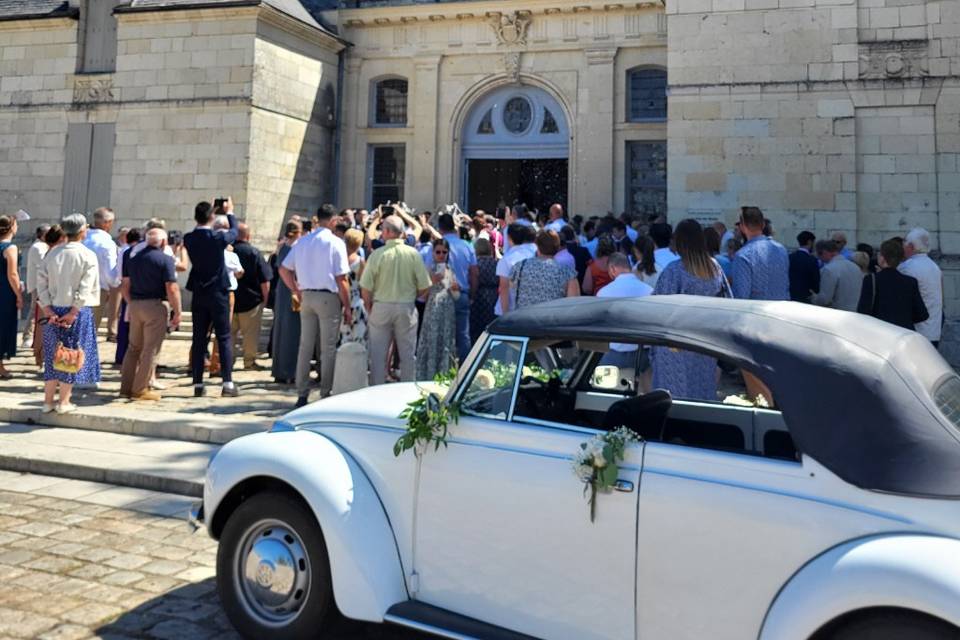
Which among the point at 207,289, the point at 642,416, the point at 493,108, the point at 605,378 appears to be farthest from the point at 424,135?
the point at 642,416

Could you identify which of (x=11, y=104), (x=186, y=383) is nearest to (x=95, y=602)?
(x=186, y=383)

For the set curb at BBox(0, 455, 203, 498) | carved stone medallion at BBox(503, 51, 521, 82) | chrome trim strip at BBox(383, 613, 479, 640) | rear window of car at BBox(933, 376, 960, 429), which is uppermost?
carved stone medallion at BBox(503, 51, 521, 82)

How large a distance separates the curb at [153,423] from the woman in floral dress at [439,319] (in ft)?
6.11

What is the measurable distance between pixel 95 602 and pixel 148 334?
493cm

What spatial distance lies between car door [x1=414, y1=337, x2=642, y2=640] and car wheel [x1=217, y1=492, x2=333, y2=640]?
0.49 meters

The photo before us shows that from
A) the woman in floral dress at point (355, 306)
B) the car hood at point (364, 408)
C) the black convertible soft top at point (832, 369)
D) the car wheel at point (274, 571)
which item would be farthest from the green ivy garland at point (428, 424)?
the woman in floral dress at point (355, 306)

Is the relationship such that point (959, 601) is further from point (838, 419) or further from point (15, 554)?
point (15, 554)

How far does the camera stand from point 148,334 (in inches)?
335

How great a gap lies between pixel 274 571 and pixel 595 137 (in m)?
15.2

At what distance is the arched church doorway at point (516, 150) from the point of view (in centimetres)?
1845

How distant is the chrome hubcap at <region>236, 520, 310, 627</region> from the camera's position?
3543 millimetres

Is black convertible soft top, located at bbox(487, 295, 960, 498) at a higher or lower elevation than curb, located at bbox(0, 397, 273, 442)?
higher

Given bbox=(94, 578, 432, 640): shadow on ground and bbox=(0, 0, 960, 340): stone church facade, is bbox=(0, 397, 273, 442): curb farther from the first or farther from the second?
bbox=(0, 0, 960, 340): stone church facade

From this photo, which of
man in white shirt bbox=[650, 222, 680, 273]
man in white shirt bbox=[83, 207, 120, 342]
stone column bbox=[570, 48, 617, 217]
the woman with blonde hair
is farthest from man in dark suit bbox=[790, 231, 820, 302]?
man in white shirt bbox=[83, 207, 120, 342]
